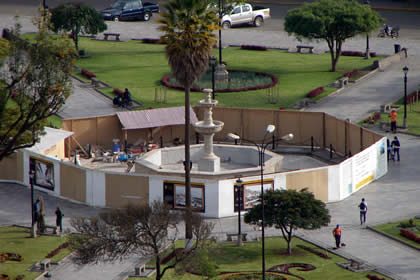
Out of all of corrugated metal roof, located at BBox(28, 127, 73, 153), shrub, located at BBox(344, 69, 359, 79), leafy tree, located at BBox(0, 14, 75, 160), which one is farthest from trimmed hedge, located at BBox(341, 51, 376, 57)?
leafy tree, located at BBox(0, 14, 75, 160)

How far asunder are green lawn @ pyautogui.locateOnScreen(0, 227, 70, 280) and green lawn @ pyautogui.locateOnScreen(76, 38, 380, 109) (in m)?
22.7

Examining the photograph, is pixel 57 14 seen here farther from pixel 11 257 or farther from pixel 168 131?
pixel 11 257

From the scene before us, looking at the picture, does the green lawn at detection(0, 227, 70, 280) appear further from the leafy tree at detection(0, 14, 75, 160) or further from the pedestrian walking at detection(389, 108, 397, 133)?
the pedestrian walking at detection(389, 108, 397, 133)

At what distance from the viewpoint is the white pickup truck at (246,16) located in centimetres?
8875

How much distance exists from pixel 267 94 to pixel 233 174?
70.7 ft

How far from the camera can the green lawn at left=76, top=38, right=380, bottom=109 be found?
66938mm

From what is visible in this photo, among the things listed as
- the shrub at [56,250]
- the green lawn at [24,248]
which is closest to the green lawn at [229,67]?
the green lawn at [24,248]

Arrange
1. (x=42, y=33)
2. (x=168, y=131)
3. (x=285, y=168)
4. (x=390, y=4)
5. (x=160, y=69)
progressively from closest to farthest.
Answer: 1. (x=42, y=33)
2. (x=285, y=168)
3. (x=168, y=131)
4. (x=160, y=69)
5. (x=390, y=4)

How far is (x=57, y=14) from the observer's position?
76688mm

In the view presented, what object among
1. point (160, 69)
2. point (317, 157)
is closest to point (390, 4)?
point (160, 69)

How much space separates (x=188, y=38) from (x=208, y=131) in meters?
9.19

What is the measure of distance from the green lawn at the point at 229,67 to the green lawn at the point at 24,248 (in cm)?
2275

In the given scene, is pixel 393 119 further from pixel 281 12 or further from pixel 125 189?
pixel 281 12

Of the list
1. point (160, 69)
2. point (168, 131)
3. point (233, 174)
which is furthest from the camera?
point (160, 69)
